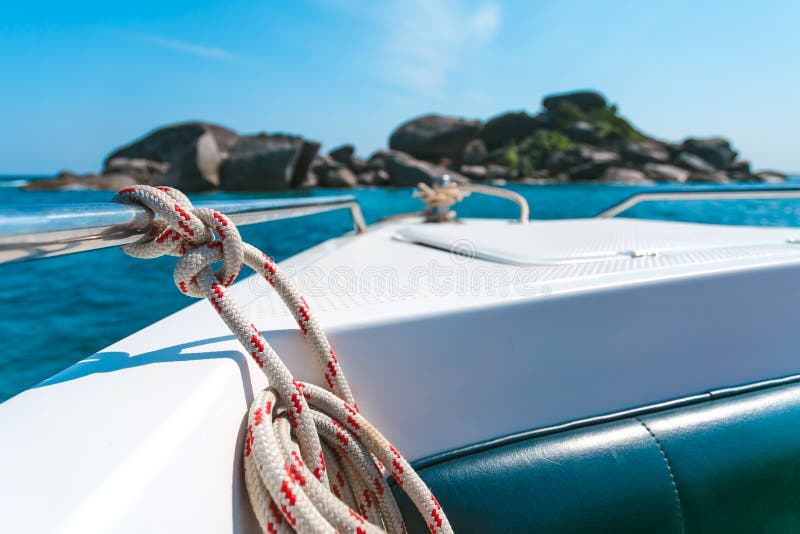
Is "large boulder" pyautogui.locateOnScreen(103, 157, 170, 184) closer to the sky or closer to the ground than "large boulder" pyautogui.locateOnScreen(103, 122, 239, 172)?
closer to the ground

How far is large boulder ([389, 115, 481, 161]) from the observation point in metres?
24.3

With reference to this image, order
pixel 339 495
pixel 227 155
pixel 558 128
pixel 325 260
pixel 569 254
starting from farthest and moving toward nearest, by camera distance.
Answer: pixel 558 128, pixel 227 155, pixel 325 260, pixel 569 254, pixel 339 495

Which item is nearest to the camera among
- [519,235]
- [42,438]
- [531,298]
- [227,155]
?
[42,438]

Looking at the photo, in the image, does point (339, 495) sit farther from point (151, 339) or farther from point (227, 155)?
point (227, 155)

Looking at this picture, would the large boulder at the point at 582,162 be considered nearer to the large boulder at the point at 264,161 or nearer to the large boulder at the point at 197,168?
the large boulder at the point at 264,161

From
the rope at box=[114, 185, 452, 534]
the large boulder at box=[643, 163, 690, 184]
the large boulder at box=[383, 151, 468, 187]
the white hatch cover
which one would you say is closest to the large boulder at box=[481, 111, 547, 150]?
the large boulder at box=[643, 163, 690, 184]

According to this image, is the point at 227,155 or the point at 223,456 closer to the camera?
the point at 223,456

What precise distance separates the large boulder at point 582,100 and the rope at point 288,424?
32.6m

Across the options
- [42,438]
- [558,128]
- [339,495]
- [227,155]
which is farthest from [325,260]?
[558,128]

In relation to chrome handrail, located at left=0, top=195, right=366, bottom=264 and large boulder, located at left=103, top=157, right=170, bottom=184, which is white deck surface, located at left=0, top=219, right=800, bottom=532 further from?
large boulder, located at left=103, top=157, right=170, bottom=184

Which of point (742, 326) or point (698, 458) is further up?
point (742, 326)

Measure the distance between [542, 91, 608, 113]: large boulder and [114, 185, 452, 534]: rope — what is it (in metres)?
32.6

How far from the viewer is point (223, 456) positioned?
1.15ft

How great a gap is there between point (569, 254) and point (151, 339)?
60 cm
